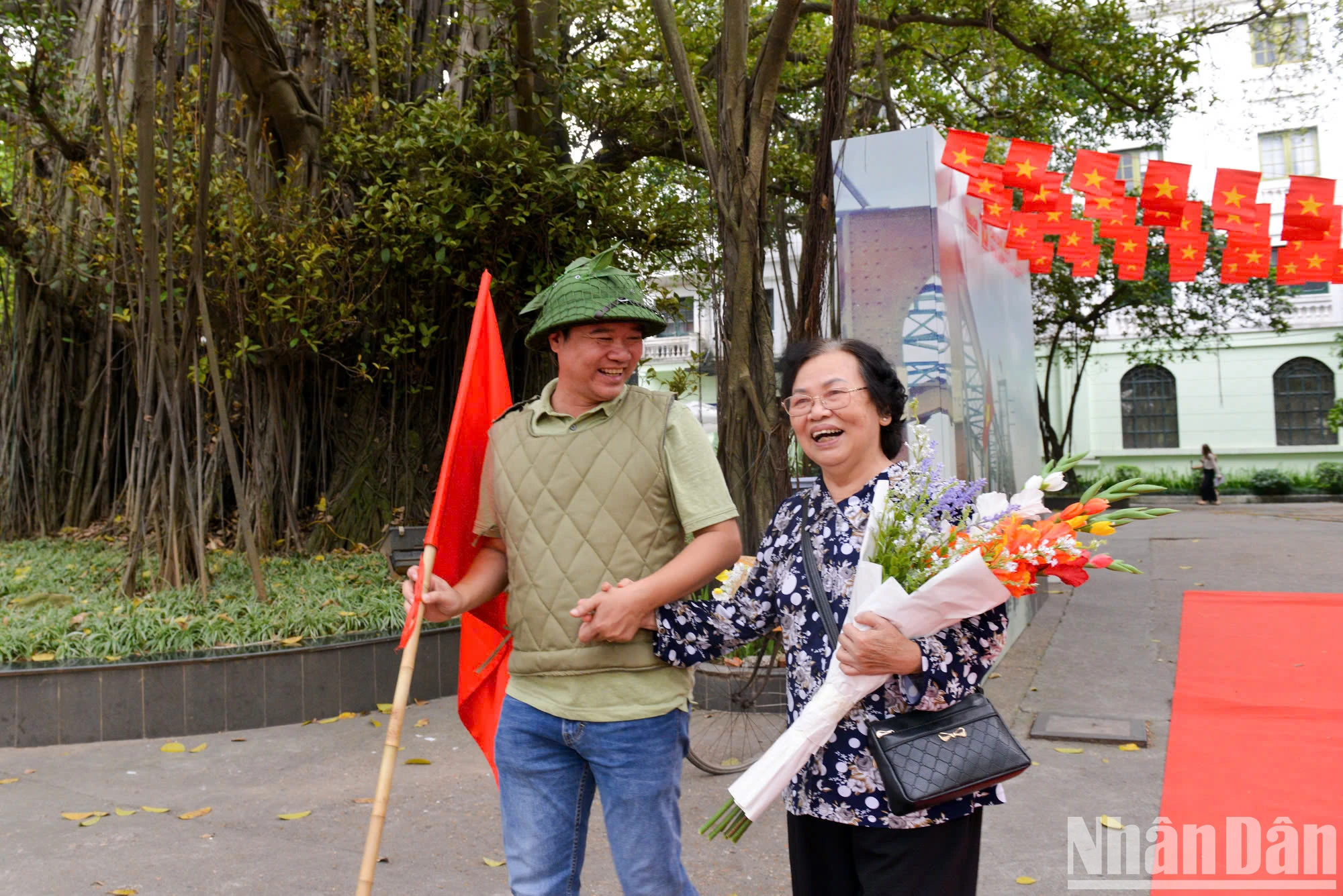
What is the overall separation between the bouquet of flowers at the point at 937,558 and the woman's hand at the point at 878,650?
0.02 meters

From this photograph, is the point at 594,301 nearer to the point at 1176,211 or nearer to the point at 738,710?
the point at 738,710

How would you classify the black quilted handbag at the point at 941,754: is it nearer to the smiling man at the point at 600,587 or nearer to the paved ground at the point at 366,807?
the smiling man at the point at 600,587

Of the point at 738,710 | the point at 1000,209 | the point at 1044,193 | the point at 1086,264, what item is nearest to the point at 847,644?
the point at 738,710

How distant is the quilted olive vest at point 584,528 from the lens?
204 centimetres

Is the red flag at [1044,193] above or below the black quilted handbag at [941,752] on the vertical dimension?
above

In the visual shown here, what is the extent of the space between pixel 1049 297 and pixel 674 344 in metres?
7.98

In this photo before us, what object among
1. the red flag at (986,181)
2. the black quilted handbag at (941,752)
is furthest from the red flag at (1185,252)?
the black quilted handbag at (941,752)

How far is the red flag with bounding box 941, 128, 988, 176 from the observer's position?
5.54 metres

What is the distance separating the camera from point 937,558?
5.67 feet

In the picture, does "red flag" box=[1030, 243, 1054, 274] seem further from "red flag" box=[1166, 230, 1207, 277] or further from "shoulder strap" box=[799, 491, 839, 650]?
"shoulder strap" box=[799, 491, 839, 650]

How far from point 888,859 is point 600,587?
0.72 meters

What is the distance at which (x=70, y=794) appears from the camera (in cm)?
422

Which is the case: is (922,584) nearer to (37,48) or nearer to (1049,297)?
(37,48)

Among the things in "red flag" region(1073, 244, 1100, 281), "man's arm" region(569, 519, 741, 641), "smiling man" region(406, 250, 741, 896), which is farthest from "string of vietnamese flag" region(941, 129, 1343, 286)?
"man's arm" region(569, 519, 741, 641)
